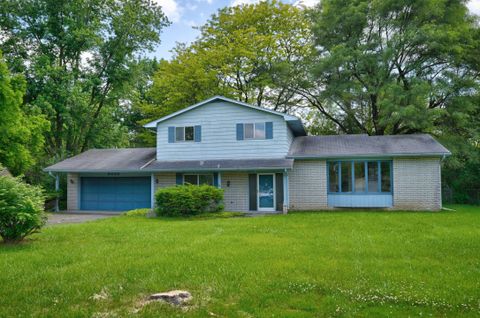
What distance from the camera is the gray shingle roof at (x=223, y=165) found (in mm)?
17266

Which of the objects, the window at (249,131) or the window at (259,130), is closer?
the window at (259,130)

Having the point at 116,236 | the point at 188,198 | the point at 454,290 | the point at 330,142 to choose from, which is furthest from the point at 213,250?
the point at 330,142

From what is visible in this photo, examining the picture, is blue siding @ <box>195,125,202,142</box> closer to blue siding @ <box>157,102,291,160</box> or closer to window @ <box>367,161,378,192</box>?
blue siding @ <box>157,102,291,160</box>

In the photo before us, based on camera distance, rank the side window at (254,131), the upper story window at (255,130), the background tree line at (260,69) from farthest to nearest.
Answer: the background tree line at (260,69), the side window at (254,131), the upper story window at (255,130)

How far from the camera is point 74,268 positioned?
6992mm

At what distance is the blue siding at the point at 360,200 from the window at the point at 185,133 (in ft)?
25.4

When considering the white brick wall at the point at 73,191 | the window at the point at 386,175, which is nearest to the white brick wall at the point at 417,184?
the window at the point at 386,175

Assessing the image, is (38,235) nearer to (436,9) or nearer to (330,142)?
(330,142)

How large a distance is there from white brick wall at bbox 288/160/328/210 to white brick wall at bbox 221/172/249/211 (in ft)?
7.41

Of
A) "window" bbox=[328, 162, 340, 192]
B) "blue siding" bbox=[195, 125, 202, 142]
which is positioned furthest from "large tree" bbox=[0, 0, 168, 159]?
"window" bbox=[328, 162, 340, 192]

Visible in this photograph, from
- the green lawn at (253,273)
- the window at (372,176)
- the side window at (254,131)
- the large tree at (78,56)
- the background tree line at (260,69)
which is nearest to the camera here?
the green lawn at (253,273)

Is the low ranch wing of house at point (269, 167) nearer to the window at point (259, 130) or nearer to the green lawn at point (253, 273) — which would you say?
the window at point (259, 130)

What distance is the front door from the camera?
1842 cm

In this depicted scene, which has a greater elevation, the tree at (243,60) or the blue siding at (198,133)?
the tree at (243,60)
